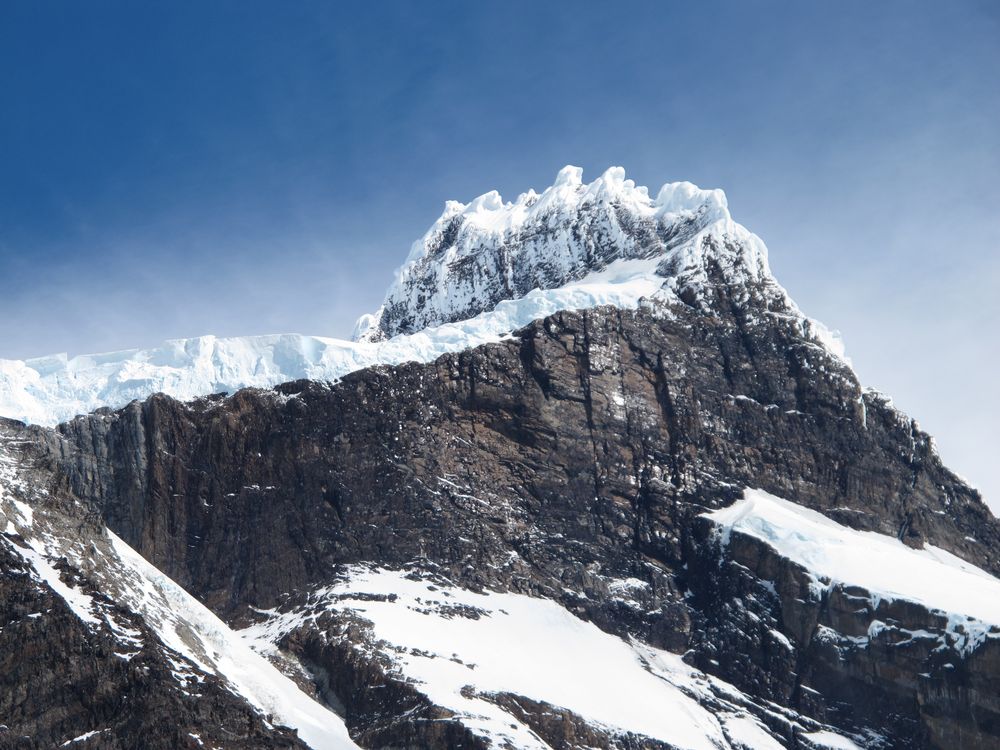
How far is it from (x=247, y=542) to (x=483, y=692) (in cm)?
3908

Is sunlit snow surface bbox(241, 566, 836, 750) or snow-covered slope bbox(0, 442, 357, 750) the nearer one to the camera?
snow-covered slope bbox(0, 442, 357, 750)

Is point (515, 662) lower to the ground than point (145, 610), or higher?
lower

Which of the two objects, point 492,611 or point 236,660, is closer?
point 236,660

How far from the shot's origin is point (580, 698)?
180 meters

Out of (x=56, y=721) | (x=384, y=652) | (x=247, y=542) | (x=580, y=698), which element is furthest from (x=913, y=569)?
(x=56, y=721)

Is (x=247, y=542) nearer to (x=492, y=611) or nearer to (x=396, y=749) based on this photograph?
(x=492, y=611)

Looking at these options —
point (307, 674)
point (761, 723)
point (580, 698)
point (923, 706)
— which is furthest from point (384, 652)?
point (923, 706)

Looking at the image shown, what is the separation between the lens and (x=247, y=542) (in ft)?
655

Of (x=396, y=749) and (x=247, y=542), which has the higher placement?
(x=247, y=542)

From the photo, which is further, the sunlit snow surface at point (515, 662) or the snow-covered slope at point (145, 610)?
the sunlit snow surface at point (515, 662)

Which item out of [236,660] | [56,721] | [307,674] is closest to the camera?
[56,721]

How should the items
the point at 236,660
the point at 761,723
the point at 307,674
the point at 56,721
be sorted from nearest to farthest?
the point at 56,721 → the point at 236,660 → the point at 307,674 → the point at 761,723

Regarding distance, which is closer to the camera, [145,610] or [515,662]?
[145,610]

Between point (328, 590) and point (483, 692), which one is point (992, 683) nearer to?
point (483, 692)
